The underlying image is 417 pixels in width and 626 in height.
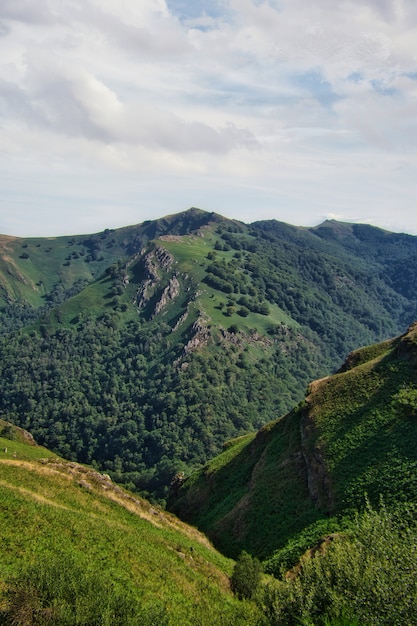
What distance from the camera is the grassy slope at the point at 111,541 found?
112 feet

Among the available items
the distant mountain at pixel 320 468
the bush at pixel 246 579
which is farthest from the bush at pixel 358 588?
the distant mountain at pixel 320 468

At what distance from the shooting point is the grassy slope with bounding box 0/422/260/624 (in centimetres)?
3406

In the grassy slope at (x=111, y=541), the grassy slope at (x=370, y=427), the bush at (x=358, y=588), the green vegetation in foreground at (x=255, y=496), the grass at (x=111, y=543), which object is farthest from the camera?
the green vegetation in foreground at (x=255, y=496)

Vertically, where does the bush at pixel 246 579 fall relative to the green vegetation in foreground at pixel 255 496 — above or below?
above

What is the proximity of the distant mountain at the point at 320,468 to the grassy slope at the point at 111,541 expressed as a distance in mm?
8419

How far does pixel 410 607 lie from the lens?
2425 centimetres

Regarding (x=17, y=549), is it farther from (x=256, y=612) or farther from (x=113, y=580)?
(x=256, y=612)

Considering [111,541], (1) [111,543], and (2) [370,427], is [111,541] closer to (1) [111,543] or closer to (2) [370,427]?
(1) [111,543]

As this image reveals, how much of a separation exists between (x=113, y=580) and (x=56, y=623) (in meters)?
10.9

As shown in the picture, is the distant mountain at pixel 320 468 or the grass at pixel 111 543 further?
the distant mountain at pixel 320 468

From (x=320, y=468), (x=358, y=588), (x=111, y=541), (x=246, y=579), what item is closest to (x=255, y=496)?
(x=320, y=468)

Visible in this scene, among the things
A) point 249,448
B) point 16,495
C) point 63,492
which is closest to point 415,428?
point 249,448

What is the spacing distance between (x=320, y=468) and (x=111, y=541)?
31106mm

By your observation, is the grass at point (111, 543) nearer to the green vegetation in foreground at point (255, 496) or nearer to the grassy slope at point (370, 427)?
the green vegetation in foreground at point (255, 496)
